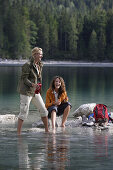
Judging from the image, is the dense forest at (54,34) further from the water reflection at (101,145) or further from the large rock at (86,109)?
the water reflection at (101,145)

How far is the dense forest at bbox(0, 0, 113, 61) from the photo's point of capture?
12075cm

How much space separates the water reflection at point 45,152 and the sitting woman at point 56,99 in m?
1.09

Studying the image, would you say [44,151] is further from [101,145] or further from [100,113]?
[100,113]

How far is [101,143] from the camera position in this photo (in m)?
9.55

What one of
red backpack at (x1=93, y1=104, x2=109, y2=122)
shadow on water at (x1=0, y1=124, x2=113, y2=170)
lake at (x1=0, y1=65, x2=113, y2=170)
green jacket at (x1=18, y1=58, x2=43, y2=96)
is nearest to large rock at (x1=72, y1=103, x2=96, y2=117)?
red backpack at (x1=93, y1=104, x2=109, y2=122)

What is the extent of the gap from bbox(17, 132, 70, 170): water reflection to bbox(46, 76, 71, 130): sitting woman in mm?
1095

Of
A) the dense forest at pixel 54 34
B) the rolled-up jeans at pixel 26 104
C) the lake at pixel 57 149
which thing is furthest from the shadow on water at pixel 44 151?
the dense forest at pixel 54 34

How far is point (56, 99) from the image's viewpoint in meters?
11.7

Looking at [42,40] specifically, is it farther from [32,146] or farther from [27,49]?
[32,146]

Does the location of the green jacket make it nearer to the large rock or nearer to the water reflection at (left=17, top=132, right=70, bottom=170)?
the water reflection at (left=17, top=132, right=70, bottom=170)

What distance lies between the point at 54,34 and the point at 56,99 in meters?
126

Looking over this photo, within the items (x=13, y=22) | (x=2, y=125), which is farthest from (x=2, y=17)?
(x=2, y=125)

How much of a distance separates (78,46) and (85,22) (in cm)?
837

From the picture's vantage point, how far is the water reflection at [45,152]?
750 cm
